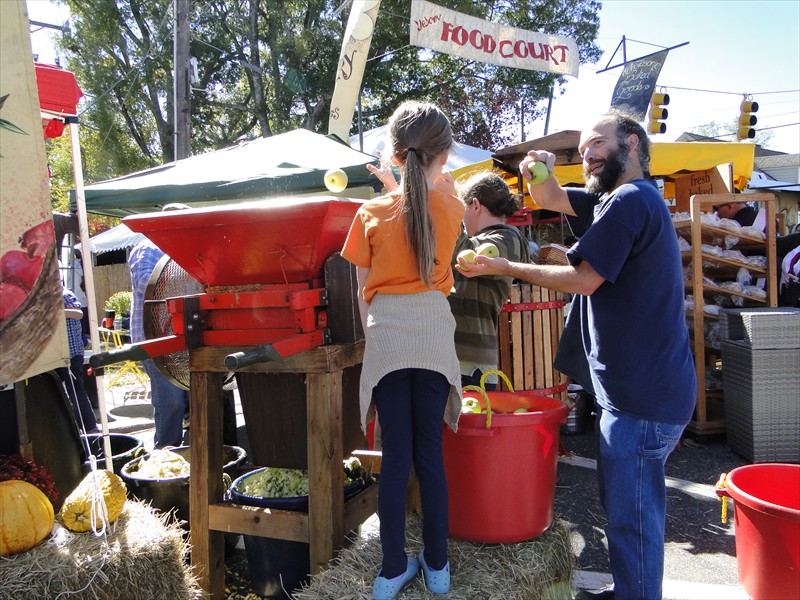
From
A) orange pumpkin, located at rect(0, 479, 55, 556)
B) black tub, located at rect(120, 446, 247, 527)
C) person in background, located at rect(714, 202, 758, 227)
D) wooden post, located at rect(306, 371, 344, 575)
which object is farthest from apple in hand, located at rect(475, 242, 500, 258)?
person in background, located at rect(714, 202, 758, 227)

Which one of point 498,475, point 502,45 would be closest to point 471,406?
point 498,475

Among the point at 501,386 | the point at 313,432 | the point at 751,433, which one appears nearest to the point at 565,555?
the point at 313,432

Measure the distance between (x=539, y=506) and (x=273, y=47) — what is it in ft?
69.4

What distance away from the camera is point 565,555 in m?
2.59

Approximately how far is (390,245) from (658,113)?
1500cm

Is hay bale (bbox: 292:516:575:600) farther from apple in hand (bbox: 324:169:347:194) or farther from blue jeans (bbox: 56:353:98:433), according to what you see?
blue jeans (bbox: 56:353:98:433)

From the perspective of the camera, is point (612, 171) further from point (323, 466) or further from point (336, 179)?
point (323, 466)

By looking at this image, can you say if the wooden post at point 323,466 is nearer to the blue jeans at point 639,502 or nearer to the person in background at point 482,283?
the person in background at point 482,283

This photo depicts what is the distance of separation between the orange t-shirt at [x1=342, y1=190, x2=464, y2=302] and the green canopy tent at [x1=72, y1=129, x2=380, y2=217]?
3.06 metres

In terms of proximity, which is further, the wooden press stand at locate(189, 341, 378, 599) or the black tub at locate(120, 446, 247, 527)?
the black tub at locate(120, 446, 247, 527)

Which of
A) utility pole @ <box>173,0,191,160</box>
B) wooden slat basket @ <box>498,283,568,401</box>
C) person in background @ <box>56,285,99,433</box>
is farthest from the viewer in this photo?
utility pole @ <box>173,0,191,160</box>

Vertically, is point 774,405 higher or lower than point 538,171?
lower

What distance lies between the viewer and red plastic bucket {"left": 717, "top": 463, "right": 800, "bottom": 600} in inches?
92.1

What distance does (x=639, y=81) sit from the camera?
13.8 metres
